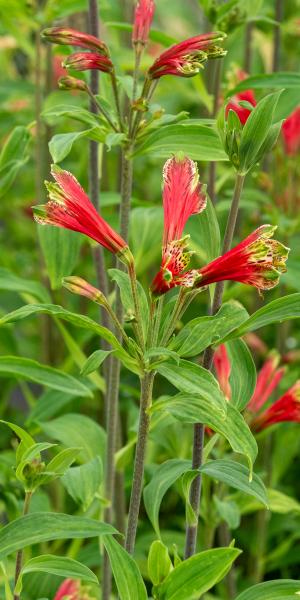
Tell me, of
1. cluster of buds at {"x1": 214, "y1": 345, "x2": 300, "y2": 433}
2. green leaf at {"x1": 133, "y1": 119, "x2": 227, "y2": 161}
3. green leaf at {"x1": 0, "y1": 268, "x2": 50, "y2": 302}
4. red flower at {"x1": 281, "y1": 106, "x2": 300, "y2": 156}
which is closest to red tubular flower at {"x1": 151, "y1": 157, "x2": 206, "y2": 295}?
green leaf at {"x1": 133, "y1": 119, "x2": 227, "y2": 161}

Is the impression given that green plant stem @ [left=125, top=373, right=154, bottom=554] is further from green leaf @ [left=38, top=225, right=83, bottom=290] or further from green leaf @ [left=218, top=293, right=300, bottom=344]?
green leaf @ [left=38, top=225, right=83, bottom=290]

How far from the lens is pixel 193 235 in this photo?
1203mm

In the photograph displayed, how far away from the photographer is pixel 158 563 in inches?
27.6

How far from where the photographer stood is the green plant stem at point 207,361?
69 centimetres

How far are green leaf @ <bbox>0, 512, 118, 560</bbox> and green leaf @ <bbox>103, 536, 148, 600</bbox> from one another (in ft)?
0.05

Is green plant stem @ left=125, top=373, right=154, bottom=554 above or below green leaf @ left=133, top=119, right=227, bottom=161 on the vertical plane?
below

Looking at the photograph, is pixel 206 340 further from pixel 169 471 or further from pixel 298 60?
pixel 298 60

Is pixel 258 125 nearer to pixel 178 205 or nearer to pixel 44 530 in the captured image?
pixel 178 205

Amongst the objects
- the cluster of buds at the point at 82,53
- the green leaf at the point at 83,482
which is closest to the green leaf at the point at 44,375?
the green leaf at the point at 83,482

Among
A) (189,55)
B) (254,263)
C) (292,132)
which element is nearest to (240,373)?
(254,263)

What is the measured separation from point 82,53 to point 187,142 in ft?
0.38

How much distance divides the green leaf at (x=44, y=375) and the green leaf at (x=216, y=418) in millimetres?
218

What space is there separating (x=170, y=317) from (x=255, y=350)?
2.66ft

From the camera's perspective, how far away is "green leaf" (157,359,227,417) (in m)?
0.61
